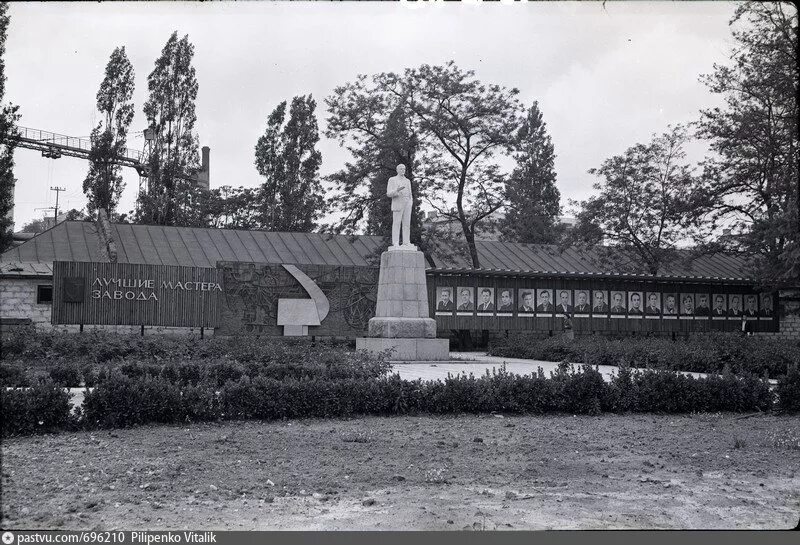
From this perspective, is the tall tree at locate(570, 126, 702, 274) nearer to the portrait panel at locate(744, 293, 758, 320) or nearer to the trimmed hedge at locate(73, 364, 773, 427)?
the portrait panel at locate(744, 293, 758, 320)

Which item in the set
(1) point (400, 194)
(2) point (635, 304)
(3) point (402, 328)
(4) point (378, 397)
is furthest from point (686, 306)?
(4) point (378, 397)

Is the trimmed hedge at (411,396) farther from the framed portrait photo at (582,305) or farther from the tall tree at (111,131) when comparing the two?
the tall tree at (111,131)

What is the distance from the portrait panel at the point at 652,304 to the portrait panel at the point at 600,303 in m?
→ 1.59

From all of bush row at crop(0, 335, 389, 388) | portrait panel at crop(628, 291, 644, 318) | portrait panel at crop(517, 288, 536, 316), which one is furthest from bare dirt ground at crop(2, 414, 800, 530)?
portrait panel at crop(628, 291, 644, 318)

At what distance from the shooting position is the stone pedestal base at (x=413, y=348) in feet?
61.9

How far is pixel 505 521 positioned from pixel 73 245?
1051 inches

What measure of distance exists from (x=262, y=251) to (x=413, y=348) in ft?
47.3

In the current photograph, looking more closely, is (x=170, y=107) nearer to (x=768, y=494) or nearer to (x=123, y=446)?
(x=123, y=446)

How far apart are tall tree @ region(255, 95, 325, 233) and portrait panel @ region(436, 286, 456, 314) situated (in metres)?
14.1

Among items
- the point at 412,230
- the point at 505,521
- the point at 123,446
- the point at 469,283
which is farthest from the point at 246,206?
the point at 505,521

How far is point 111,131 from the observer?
3148cm

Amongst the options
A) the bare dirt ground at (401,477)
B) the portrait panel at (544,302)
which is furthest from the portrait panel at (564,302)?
the bare dirt ground at (401,477)

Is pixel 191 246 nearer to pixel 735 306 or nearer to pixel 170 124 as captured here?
pixel 170 124

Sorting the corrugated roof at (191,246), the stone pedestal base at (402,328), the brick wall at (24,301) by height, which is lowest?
the stone pedestal base at (402,328)
